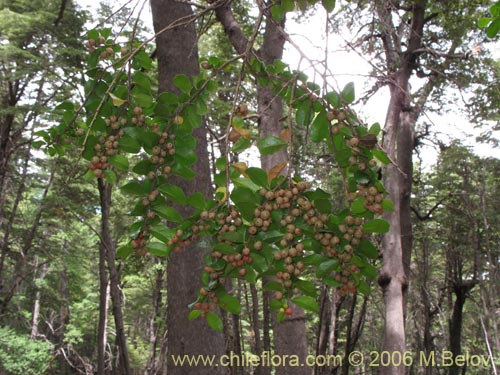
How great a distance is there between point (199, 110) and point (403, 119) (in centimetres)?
645

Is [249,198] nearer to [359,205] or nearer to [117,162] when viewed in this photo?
[359,205]

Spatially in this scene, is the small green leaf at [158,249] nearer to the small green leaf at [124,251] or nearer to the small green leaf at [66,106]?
the small green leaf at [124,251]

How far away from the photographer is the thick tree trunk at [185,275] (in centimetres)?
292

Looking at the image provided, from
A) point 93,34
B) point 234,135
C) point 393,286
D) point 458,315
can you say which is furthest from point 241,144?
point 458,315

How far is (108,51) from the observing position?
1351mm

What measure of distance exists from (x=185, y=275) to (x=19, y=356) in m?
12.3

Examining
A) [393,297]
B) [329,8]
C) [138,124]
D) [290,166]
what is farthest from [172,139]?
[393,297]

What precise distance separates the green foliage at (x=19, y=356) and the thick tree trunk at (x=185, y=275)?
1139 cm

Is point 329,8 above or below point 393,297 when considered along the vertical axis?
above

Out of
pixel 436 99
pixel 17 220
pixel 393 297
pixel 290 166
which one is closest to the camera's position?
pixel 290 166

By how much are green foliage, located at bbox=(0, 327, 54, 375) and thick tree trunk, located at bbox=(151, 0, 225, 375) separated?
1139 centimetres

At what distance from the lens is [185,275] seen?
300 cm

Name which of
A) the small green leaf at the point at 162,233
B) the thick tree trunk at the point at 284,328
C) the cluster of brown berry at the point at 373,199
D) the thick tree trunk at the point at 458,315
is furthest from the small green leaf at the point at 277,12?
the thick tree trunk at the point at 458,315

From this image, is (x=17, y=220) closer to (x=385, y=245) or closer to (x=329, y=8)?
(x=385, y=245)
